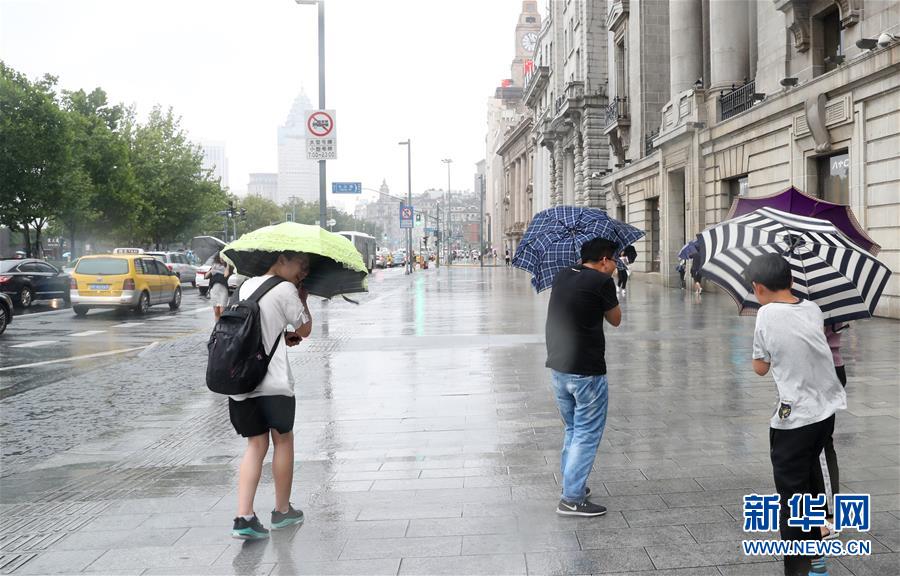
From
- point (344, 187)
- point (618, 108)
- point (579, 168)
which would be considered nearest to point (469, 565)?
point (344, 187)

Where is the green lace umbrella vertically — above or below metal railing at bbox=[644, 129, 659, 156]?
below

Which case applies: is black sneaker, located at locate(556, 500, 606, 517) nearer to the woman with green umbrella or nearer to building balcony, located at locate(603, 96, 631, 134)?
the woman with green umbrella

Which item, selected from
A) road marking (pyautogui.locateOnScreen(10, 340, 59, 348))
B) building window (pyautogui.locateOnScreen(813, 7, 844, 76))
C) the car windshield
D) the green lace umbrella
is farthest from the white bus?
the green lace umbrella

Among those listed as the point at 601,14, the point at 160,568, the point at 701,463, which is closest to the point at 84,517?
the point at 160,568

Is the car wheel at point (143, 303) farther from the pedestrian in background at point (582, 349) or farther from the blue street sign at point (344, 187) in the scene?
the pedestrian in background at point (582, 349)

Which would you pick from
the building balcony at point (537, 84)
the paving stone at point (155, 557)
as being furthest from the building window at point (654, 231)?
the building balcony at point (537, 84)

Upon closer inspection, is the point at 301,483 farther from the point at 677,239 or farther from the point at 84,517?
the point at 677,239

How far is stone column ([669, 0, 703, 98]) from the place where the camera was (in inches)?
1134

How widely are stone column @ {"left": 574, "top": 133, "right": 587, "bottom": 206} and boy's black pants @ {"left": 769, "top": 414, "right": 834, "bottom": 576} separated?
4402 cm

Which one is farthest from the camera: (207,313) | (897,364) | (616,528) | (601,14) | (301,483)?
(601,14)

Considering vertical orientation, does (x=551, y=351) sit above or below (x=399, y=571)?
above

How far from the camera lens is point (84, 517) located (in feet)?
16.3

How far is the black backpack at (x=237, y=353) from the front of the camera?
416 centimetres

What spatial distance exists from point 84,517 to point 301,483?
4.54ft
